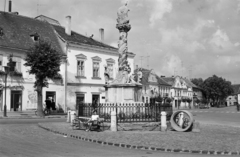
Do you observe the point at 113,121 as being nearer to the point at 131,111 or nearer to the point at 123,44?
the point at 131,111

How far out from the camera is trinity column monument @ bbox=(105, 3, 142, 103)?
18094 millimetres

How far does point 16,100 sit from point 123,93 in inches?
757

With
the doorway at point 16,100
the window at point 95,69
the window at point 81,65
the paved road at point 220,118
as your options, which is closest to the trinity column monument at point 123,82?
the paved road at point 220,118

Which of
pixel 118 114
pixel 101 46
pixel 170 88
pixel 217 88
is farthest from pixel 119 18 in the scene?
pixel 217 88

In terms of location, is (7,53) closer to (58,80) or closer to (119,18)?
(58,80)

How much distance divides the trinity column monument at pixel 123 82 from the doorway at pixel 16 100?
17870 mm

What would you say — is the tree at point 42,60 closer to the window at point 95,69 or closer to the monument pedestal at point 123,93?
the monument pedestal at point 123,93

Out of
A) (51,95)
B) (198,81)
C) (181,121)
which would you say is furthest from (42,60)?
(198,81)

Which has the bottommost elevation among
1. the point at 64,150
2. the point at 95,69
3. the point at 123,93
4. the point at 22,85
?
the point at 64,150

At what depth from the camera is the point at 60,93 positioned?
124 feet

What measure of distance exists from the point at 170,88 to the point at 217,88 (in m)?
32.6

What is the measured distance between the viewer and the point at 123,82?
18.3 meters

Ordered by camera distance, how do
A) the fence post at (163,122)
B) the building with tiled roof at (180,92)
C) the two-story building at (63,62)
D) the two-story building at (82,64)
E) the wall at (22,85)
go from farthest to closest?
the building with tiled roof at (180,92) → the two-story building at (82,64) → the two-story building at (63,62) → the wall at (22,85) → the fence post at (163,122)

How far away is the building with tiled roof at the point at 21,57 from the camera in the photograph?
1275 inches
